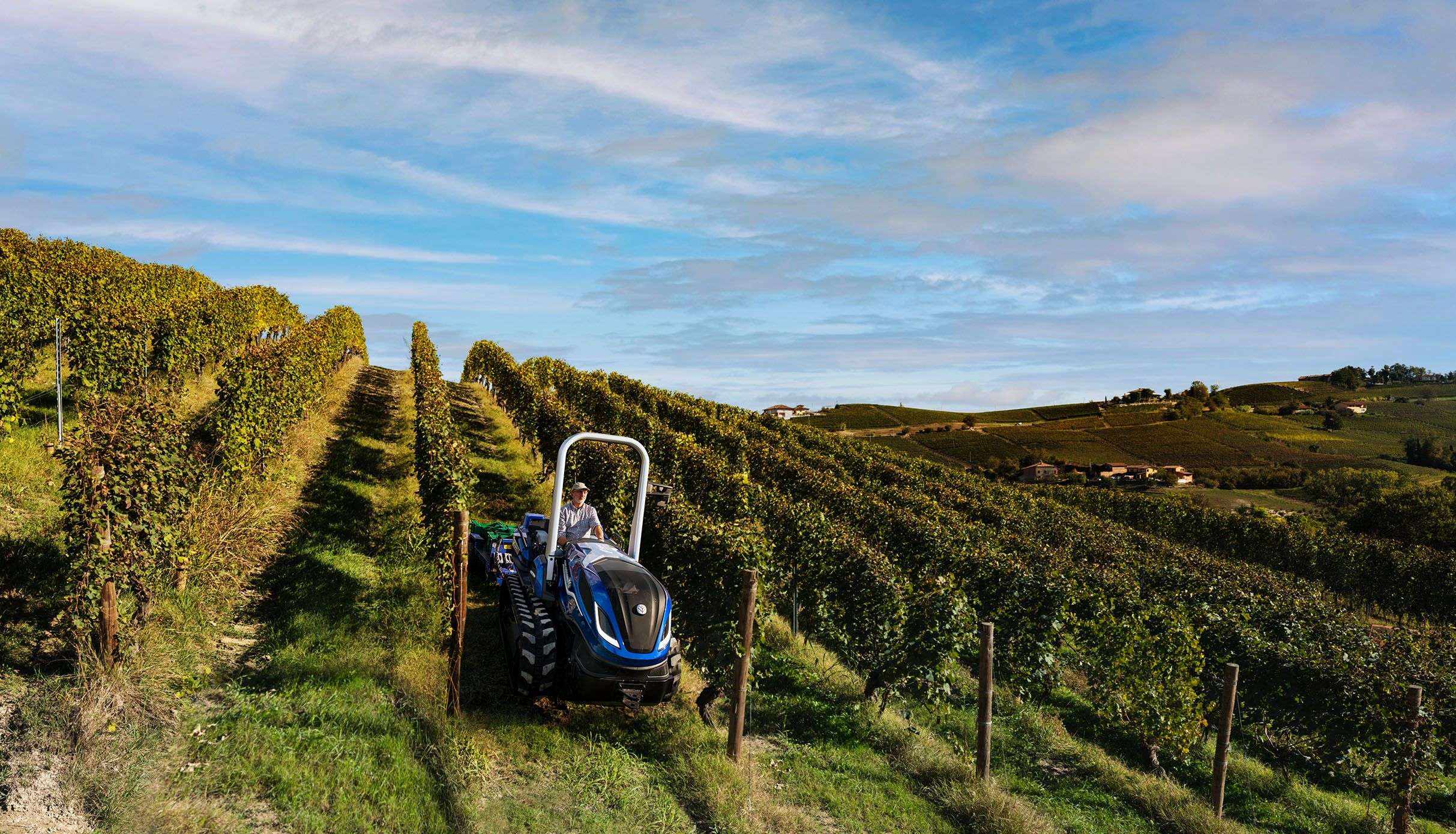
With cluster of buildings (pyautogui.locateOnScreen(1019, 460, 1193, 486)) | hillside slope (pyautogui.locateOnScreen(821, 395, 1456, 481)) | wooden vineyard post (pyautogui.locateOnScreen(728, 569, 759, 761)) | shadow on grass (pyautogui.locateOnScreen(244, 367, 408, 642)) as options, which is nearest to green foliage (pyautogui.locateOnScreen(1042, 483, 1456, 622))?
shadow on grass (pyautogui.locateOnScreen(244, 367, 408, 642))

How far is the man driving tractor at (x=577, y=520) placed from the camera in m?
9.52

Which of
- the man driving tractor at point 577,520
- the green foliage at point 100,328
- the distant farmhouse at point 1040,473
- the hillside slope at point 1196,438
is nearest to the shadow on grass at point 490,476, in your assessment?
the man driving tractor at point 577,520

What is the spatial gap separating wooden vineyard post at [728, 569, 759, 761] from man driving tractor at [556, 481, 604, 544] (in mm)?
2055

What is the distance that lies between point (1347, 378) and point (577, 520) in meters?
160

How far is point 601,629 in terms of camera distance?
24.1 feet

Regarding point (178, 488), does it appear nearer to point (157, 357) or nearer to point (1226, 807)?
point (1226, 807)

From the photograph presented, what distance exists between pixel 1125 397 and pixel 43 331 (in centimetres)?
13609

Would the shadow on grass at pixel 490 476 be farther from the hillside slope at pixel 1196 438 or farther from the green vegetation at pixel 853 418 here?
the green vegetation at pixel 853 418

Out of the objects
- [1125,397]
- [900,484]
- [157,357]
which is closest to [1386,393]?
[1125,397]

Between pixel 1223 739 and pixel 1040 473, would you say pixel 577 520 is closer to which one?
pixel 1223 739

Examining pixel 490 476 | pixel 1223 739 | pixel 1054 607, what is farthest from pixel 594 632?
pixel 490 476

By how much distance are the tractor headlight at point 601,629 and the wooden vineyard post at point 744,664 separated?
162 centimetres

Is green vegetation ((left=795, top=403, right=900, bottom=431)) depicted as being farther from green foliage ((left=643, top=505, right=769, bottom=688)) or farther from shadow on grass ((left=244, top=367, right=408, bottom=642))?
green foliage ((left=643, top=505, right=769, bottom=688))

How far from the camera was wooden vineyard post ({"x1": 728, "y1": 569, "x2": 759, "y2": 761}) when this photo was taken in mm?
8227
